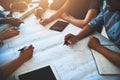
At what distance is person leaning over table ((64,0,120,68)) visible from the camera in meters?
0.96

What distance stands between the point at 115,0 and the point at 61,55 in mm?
516

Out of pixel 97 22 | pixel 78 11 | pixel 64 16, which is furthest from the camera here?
pixel 78 11

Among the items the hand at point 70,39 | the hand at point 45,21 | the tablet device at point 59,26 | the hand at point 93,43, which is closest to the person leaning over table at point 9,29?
the hand at point 45,21

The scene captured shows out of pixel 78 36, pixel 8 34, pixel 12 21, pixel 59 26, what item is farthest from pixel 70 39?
pixel 12 21

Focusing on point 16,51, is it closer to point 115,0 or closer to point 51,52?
point 51,52

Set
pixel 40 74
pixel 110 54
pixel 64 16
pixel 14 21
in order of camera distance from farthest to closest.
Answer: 1. pixel 64 16
2. pixel 14 21
3. pixel 110 54
4. pixel 40 74

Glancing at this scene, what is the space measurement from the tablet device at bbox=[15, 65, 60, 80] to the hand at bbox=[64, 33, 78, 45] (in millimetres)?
285

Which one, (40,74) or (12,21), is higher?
(12,21)

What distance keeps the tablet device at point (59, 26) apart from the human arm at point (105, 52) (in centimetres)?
32

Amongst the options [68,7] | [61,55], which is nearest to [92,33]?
[61,55]

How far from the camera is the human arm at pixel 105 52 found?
0.90 metres

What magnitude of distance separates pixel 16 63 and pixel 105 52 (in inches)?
22.1

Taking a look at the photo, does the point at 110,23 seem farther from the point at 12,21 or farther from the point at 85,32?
the point at 12,21

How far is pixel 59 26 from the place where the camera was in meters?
1.32
